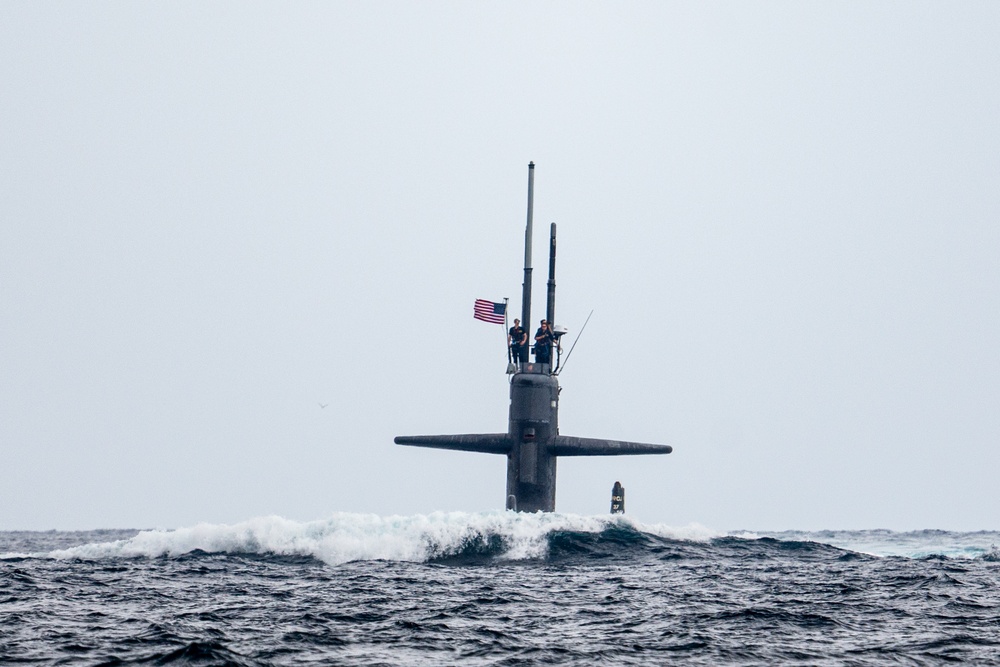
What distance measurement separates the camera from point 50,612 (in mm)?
14477

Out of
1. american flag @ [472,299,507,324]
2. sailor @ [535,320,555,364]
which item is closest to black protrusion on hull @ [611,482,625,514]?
sailor @ [535,320,555,364]

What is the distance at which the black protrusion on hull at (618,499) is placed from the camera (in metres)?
31.0

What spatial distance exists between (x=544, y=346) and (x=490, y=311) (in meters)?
1.78

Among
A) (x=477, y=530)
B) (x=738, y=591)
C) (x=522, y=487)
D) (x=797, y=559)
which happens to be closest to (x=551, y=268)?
(x=522, y=487)

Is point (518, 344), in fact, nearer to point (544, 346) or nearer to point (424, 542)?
point (544, 346)

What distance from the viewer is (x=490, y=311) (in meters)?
30.3

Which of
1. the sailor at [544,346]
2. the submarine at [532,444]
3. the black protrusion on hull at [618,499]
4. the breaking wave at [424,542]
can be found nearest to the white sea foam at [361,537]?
the breaking wave at [424,542]

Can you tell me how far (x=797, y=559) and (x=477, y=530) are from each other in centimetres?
722

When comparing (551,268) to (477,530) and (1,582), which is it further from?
(1,582)

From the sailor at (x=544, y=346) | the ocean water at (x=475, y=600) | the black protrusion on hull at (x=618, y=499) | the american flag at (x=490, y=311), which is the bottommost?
the ocean water at (x=475, y=600)

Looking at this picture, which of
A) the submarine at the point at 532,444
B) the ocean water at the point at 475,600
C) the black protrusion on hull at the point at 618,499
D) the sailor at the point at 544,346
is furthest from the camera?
the black protrusion on hull at the point at 618,499

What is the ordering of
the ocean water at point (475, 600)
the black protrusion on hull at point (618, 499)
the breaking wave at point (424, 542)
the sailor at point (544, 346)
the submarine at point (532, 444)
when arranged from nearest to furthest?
the ocean water at point (475, 600)
the breaking wave at point (424, 542)
the submarine at point (532, 444)
the sailor at point (544, 346)
the black protrusion on hull at point (618, 499)

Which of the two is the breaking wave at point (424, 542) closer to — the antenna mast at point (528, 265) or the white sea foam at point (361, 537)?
the white sea foam at point (361, 537)

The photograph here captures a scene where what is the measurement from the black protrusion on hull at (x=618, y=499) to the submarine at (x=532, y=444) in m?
2.74
